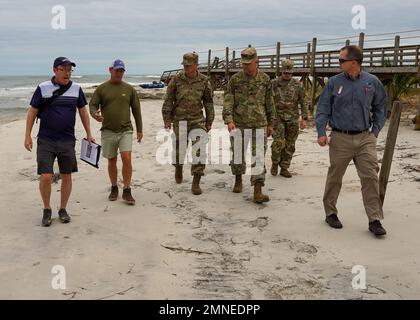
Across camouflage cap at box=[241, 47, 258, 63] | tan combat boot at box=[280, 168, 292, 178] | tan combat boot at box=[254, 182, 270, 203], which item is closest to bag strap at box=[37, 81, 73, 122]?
camouflage cap at box=[241, 47, 258, 63]

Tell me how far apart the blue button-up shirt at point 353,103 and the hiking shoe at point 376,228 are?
3.03ft

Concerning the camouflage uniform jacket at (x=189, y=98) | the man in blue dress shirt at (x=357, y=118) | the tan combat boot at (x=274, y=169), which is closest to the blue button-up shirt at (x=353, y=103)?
the man in blue dress shirt at (x=357, y=118)

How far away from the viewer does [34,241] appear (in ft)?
14.7

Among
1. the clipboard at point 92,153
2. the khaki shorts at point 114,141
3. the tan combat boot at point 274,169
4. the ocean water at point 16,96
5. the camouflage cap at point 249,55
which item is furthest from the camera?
the ocean water at point 16,96

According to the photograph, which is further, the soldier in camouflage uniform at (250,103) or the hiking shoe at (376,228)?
the soldier in camouflage uniform at (250,103)

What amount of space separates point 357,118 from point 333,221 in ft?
3.78

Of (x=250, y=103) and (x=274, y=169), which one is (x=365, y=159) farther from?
(x=274, y=169)

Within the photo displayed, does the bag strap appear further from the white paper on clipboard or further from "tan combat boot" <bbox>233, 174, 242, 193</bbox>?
"tan combat boot" <bbox>233, 174, 242, 193</bbox>

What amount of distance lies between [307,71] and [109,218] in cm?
1429

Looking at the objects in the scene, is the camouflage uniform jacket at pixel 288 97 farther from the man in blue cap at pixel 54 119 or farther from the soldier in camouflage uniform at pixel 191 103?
the man in blue cap at pixel 54 119

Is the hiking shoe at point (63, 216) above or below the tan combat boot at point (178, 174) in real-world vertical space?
below

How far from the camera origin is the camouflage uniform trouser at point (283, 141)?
733 centimetres

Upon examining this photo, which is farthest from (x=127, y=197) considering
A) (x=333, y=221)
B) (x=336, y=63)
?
(x=336, y=63)
